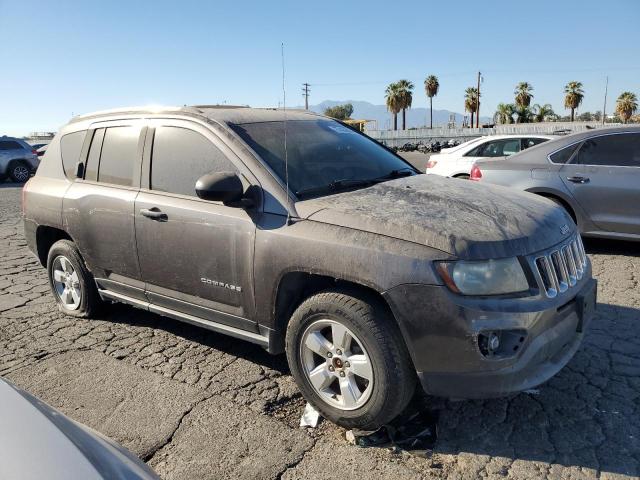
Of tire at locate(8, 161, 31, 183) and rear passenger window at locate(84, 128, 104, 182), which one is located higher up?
rear passenger window at locate(84, 128, 104, 182)

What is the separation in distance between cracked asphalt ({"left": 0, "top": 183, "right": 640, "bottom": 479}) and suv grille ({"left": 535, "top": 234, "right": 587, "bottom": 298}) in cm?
77

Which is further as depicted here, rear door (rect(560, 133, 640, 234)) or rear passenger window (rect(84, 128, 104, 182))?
rear door (rect(560, 133, 640, 234))

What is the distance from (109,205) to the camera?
3.96 m

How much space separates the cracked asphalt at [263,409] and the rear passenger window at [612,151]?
2180 millimetres

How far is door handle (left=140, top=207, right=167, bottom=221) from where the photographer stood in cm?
357

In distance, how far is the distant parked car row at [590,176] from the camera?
19.6 feet

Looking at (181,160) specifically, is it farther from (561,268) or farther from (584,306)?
(584,306)

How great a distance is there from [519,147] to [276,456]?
28.5ft

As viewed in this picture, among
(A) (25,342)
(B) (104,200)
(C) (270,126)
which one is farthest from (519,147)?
(A) (25,342)

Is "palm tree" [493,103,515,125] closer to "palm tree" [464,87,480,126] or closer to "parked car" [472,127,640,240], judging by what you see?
"palm tree" [464,87,480,126]

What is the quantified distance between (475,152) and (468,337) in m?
7.77

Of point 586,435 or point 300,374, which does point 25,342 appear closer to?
point 300,374

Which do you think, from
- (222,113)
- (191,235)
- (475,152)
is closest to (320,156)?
(222,113)

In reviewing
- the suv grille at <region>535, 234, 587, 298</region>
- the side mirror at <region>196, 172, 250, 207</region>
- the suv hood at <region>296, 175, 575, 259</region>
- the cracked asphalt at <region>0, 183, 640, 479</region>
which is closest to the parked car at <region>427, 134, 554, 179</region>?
the cracked asphalt at <region>0, 183, 640, 479</region>
